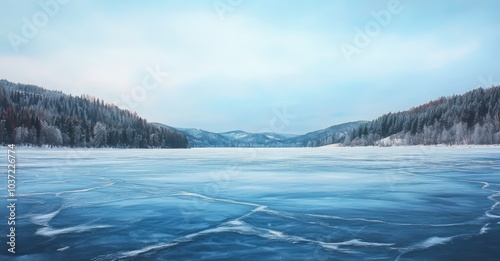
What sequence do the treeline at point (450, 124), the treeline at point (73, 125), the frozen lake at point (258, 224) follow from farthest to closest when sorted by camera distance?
1. the treeline at point (450, 124)
2. the treeline at point (73, 125)
3. the frozen lake at point (258, 224)

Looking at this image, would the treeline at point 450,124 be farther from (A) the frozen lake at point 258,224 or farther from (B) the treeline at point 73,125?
(A) the frozen lake at point 258,224

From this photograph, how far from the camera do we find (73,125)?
341 ft

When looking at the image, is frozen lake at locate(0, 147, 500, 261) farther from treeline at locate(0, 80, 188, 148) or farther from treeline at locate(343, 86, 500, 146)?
treeline at locate(343, 86, 500, 146)

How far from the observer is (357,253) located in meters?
5.80

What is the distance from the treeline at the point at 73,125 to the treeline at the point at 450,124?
10012cm

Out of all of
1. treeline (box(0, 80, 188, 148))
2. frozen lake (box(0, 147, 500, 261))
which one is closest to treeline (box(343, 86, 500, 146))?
treeline (box(0, 80, 188, 148))

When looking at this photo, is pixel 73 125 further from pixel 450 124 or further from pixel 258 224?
pixel 450 124

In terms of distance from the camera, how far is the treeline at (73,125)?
3410 inches

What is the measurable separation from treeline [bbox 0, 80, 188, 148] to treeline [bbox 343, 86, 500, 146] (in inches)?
3942

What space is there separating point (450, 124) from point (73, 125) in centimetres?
13416

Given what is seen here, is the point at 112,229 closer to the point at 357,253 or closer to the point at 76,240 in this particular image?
the point at 76,240

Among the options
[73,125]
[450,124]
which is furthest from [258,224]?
[450,124]

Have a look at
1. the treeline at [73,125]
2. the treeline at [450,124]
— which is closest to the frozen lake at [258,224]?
the treeline at [73,125]

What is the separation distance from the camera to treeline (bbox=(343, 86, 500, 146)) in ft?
364
